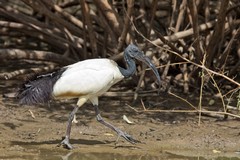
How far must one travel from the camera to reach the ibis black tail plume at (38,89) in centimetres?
759

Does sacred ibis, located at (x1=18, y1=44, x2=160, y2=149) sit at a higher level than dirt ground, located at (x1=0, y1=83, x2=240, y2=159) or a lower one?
higher

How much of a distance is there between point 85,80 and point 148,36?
6.76 feet

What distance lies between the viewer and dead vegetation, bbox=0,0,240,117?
9180 millimetres

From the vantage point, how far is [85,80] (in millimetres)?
7562

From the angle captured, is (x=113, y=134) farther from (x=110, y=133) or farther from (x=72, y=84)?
(x=72, y=84)

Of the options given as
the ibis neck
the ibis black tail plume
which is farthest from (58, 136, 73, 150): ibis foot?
the ibis neck

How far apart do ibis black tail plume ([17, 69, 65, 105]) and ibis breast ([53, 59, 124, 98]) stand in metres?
0.06

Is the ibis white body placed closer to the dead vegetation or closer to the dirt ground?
the dirt ground

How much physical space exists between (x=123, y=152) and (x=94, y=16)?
9.42ft

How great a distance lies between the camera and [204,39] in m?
9.77

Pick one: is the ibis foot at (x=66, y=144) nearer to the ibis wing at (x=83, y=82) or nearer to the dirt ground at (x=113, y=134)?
the dirt ground at (x=113, y=134)

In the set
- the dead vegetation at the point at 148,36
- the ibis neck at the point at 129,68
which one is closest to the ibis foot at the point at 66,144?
the ibis neck at the point at 129,68

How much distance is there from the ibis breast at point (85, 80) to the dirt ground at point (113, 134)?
22.5 inches

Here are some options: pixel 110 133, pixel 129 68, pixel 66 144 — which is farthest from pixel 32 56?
pixel 66 144
